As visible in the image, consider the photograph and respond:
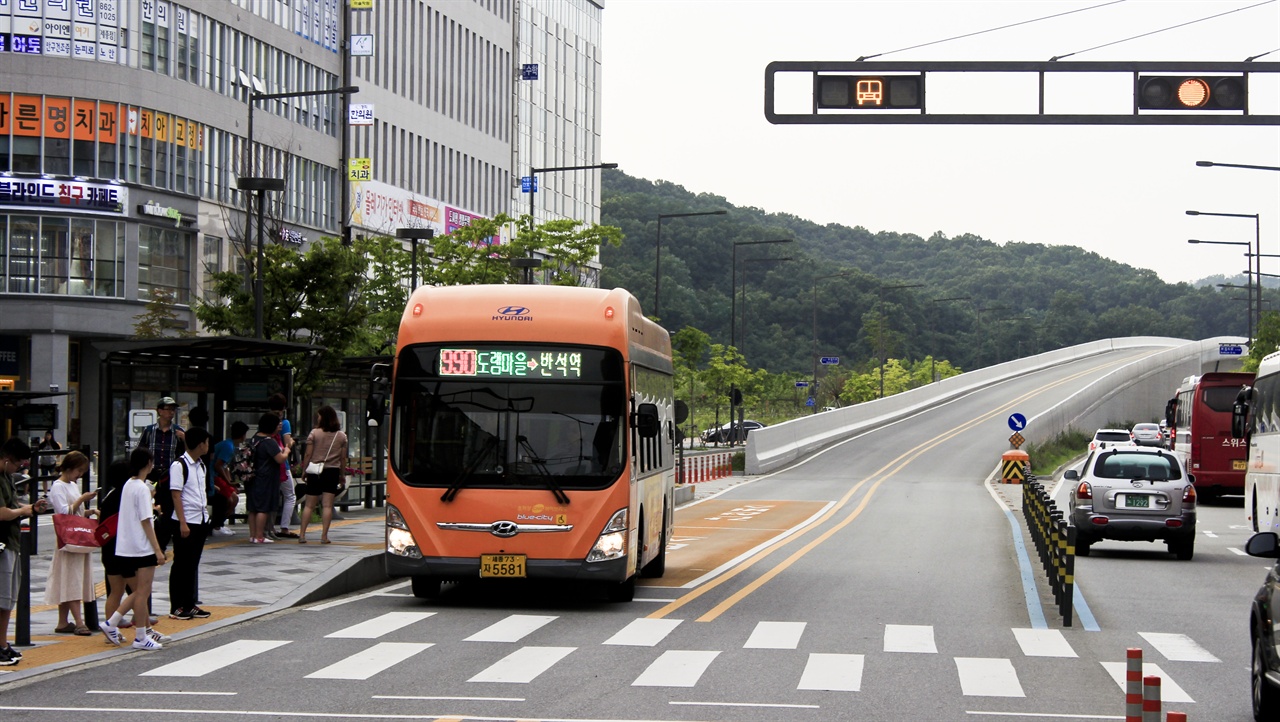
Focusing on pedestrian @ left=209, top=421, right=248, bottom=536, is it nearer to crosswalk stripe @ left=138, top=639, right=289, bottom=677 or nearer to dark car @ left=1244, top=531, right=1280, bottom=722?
crosswalk stripe @ left=138, top=639, right=289, bottom=677

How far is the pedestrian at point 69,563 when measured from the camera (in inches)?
497

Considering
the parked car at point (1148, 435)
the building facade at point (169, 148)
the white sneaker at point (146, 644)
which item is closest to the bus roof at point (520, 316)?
the white sneaker at point (146, 644)

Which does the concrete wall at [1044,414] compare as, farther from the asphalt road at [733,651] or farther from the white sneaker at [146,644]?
the white sneaker at [146,644]

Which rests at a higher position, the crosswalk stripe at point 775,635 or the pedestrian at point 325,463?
the pedestrian at point 325,463

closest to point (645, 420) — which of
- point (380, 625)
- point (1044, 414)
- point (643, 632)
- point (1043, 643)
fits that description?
point (643, 632)

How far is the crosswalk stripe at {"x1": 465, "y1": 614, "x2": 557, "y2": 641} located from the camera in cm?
1377

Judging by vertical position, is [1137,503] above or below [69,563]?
below

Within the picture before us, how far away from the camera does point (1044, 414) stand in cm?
7138

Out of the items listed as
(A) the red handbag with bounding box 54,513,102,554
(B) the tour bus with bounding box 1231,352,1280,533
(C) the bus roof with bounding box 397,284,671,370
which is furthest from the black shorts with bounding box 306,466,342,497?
(B) the tour bus with bounding box 1231,352,1280,533

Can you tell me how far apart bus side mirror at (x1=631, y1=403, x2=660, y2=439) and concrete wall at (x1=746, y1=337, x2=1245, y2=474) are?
1506 inches

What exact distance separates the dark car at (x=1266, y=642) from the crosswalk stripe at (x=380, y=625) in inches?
280

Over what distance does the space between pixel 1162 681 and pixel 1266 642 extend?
293cm

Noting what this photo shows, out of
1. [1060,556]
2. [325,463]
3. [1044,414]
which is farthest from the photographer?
[1044,414]

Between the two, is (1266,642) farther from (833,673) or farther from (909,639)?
(909,639)
